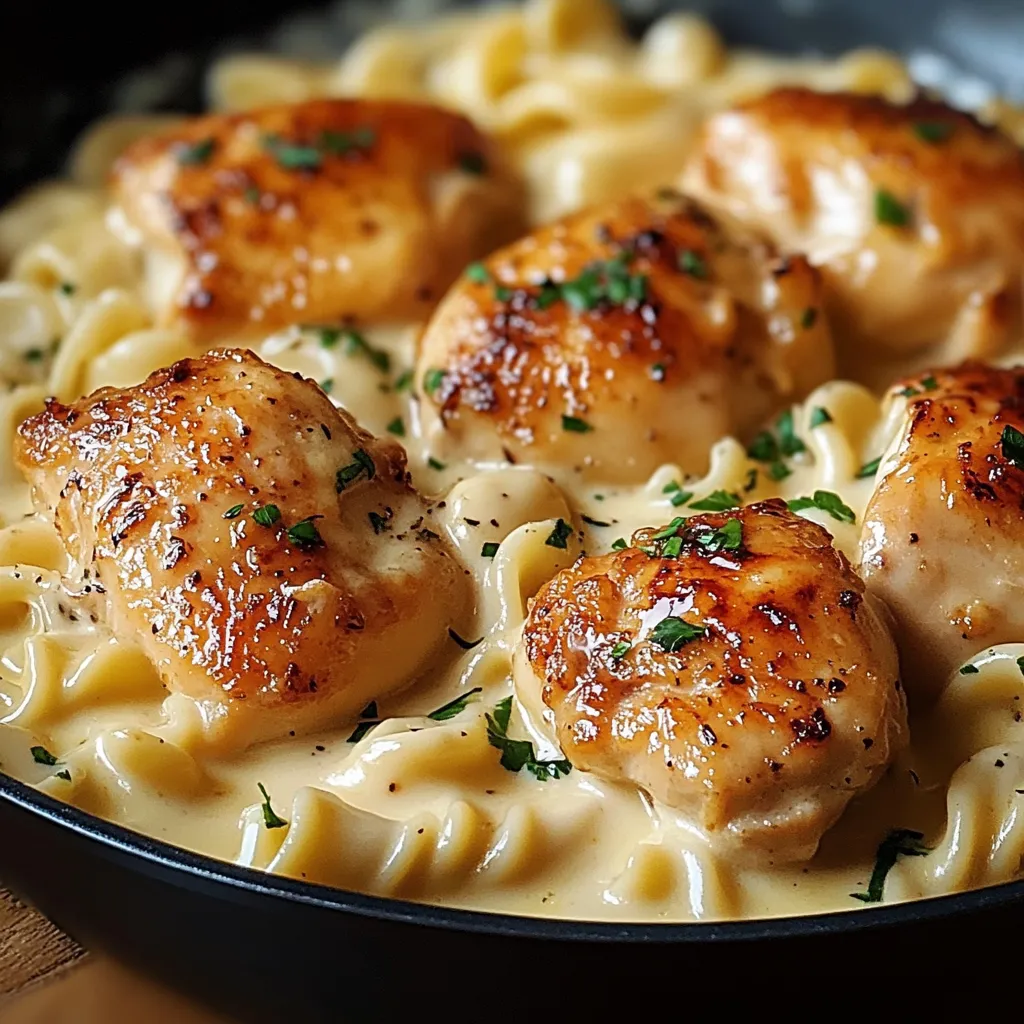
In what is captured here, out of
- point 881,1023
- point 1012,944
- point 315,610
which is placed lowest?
point 881,1023

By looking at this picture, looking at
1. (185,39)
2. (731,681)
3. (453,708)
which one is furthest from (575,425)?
(185,39)

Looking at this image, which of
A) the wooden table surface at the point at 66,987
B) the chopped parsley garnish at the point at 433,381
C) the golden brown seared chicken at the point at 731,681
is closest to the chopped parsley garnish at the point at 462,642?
the golden brown seared chicken at the point at 731,681

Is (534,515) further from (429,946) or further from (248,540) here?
(429,946)

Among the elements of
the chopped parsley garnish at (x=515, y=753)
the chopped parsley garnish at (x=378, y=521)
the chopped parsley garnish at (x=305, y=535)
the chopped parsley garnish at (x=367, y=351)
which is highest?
the chopped parsley garnish at (x=305, y=535)

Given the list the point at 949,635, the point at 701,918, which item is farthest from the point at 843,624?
the point at 701,918

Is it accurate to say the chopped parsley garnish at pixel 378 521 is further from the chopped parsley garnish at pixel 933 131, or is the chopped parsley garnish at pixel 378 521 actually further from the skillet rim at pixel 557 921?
the chopped parsley garnish at pixel 933 131

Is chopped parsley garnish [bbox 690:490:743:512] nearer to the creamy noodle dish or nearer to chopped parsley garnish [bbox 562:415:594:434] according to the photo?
the creamy noodle dish

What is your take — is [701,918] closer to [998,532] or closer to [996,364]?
[998,532]
